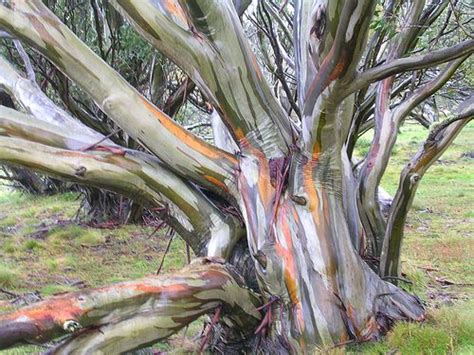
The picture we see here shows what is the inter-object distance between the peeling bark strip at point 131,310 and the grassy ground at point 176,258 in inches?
34.1

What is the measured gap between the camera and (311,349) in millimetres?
3260

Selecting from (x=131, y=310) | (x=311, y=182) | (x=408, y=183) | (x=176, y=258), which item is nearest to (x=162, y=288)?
(x=131, y=310)

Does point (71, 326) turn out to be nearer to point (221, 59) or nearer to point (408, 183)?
point (221, 59)

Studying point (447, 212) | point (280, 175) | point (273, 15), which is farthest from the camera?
point (447, 212)

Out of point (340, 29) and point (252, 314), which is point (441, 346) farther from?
point (340, 29)

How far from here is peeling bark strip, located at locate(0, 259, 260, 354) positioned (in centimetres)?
245

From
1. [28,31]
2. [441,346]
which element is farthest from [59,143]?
[441,346]

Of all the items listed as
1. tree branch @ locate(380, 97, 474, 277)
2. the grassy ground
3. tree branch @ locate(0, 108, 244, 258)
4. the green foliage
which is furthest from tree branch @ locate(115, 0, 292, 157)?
the green foliage

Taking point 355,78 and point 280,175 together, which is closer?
point 355,78

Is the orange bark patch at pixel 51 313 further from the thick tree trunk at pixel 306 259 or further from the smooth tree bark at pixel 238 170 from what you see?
the thick tree trunk at pixel 306 259

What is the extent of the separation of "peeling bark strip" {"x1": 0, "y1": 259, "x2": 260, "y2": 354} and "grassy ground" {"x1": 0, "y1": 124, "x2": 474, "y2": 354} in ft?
2.84

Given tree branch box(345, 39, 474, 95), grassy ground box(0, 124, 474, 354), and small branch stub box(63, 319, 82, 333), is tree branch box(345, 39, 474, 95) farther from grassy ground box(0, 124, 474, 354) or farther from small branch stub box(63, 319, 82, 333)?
small branch stub box(63, 319, 82, 333)

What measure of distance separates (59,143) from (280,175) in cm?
143

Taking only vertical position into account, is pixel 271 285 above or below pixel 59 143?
below
